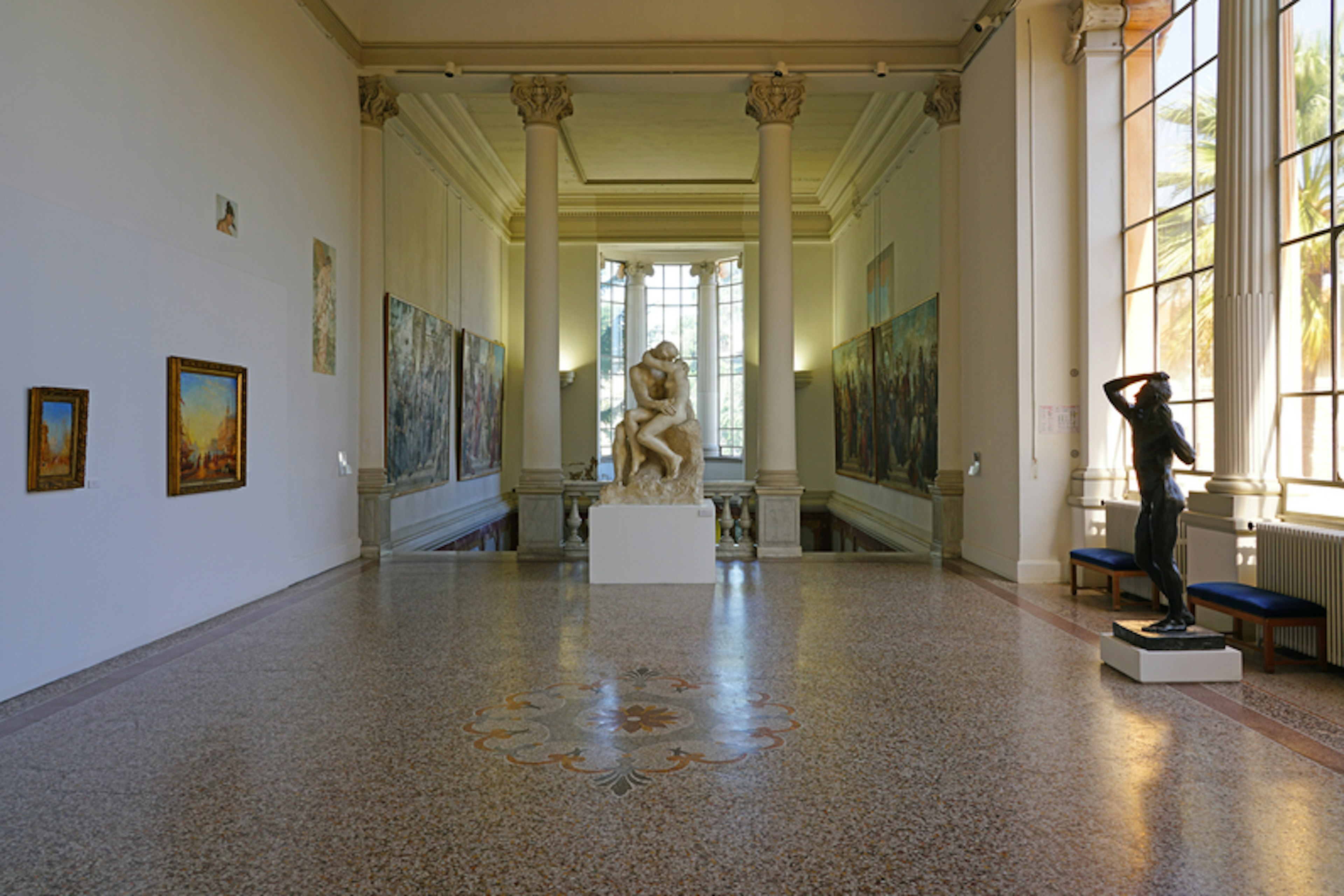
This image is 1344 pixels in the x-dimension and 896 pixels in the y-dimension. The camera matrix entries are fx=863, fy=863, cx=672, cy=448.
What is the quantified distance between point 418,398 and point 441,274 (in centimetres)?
269

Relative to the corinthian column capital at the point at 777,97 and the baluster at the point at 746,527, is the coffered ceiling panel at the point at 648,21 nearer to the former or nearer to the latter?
the corinthian column capital at the point at 777,97

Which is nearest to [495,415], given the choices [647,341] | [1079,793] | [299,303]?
[647,341]

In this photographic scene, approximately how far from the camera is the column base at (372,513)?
1195 cm

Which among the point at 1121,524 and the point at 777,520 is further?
the point at 777,520

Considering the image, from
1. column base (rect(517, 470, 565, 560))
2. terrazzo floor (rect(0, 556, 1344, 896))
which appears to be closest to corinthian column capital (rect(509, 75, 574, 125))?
column base (rect(517, 470, 565, 560))

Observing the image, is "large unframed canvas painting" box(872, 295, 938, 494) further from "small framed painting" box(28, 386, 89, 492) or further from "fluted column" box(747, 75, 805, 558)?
"small framed painting" box(28, 386, 89, 492)

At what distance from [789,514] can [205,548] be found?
7.19 meters

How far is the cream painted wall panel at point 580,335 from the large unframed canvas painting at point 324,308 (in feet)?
32.1

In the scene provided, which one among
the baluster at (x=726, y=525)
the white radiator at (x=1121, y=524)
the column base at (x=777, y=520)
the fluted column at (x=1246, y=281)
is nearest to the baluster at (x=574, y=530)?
the baluster at (x=726, y=525)

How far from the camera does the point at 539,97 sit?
12078mm

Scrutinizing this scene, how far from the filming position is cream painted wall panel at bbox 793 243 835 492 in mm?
20750

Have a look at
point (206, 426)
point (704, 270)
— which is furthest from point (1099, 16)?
point (704, 270)

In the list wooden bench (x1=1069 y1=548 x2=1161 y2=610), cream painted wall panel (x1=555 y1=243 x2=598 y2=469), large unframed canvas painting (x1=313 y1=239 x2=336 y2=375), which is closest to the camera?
wooden bench (x1=1069 y1=548 x2=1161 y2=610)

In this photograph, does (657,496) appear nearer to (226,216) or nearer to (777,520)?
(777,520)
